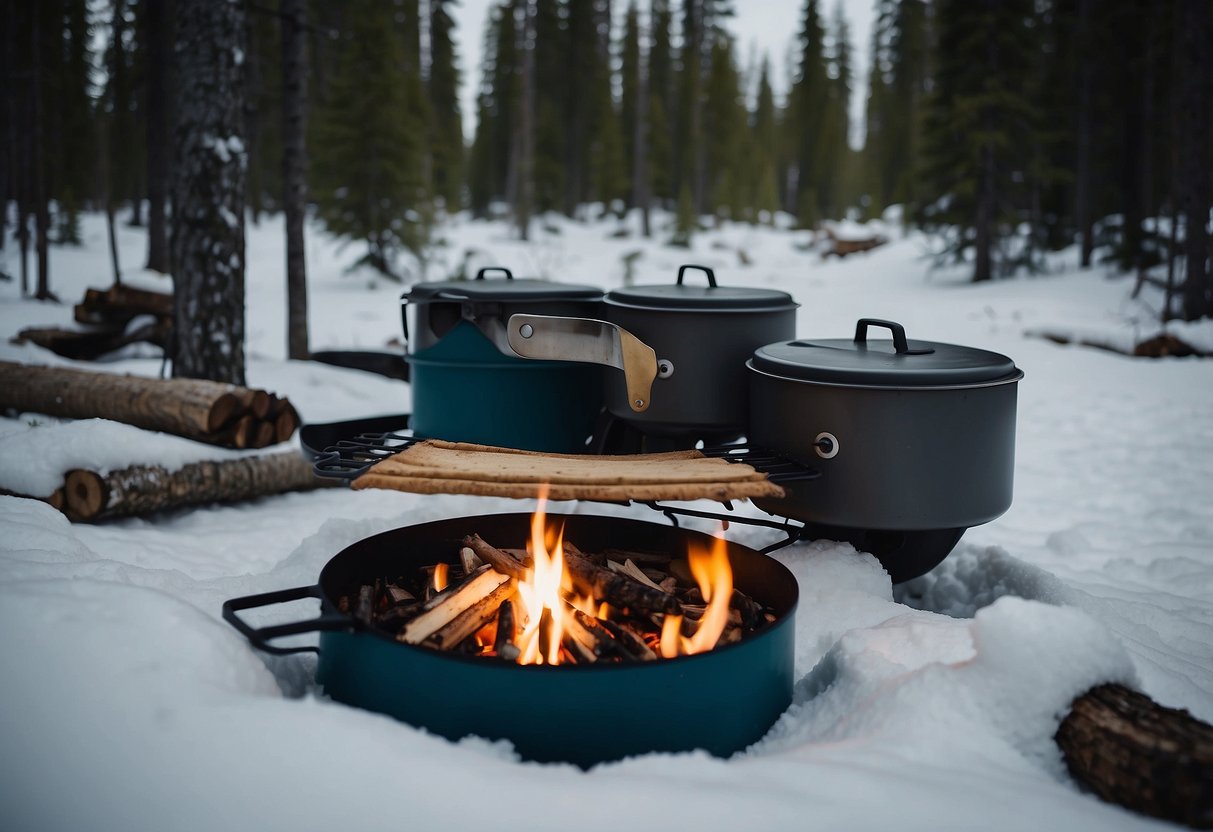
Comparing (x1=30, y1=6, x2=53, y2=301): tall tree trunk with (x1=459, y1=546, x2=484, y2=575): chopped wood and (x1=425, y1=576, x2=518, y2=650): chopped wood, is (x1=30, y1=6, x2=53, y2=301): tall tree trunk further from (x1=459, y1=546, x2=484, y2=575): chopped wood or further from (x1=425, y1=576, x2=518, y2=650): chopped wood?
(x1=425, y1=576, x2=518, y2=650): chopped wood

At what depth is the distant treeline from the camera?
1328 centimetres

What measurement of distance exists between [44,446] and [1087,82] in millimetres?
18403

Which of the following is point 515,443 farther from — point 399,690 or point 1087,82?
point 1087,82

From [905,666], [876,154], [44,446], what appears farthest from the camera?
[876,154]

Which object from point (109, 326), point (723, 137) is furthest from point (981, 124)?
point (723, 137)

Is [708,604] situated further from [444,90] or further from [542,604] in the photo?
[444,90]

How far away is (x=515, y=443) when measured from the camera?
11.5 feet

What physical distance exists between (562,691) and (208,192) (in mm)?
4651

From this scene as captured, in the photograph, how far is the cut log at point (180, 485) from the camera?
4.00 metres

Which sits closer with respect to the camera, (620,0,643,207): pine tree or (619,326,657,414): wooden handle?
(619,326,657,414): wooden handle

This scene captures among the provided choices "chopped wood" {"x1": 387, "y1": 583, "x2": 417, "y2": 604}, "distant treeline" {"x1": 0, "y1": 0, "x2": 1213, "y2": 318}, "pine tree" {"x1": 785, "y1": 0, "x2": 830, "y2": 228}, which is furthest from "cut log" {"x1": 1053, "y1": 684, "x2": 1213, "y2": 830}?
"pine tree" {"x1": 785, "y1": 0, "x2": 830, "y2": 228}

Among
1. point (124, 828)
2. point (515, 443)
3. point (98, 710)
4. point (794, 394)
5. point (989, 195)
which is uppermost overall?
point (989, 195)

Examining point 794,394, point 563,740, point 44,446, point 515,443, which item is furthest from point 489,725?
point 44,446

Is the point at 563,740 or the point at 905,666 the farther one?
the point at 905,666
